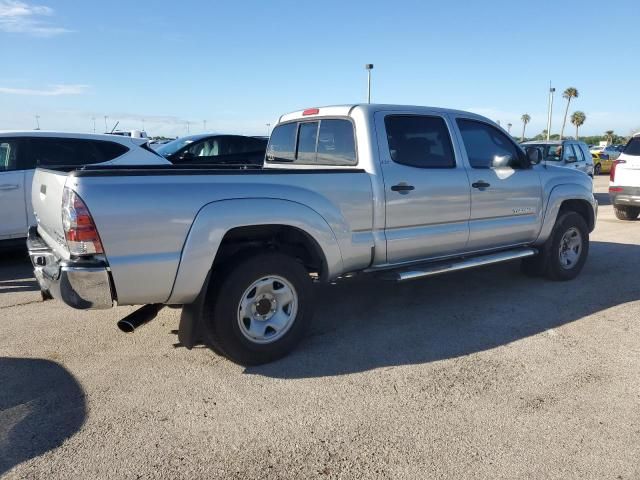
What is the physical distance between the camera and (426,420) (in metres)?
3.15

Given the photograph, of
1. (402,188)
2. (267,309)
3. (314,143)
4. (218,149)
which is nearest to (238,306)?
(267,309)

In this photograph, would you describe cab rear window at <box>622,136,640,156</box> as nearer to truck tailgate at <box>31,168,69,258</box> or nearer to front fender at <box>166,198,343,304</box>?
front fender at <box>166,198,343,304</box>

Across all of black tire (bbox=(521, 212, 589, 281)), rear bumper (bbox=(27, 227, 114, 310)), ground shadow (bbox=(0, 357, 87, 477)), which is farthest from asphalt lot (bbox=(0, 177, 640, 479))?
black tire (bbox=(521, 212, 589, 281))

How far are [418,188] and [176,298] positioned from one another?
2318 mm

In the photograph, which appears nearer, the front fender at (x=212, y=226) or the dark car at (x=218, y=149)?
the front fender at (x=212, y=226)

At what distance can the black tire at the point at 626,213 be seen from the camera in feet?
37.2

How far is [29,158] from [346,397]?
584 centimetres

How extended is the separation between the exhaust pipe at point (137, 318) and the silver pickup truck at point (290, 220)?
12 mm

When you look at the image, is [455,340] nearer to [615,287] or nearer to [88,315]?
[615,287]

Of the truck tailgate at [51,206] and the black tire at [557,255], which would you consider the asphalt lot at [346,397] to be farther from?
the truck tailgate at [51,206]

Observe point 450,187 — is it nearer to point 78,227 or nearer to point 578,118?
point 78,227

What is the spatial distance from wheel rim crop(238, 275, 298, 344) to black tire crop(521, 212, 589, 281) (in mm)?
3560

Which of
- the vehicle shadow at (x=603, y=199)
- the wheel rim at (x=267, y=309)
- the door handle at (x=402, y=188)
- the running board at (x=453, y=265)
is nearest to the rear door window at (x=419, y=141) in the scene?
the door handle at (x=402, y=188)

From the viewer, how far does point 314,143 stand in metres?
5.16
